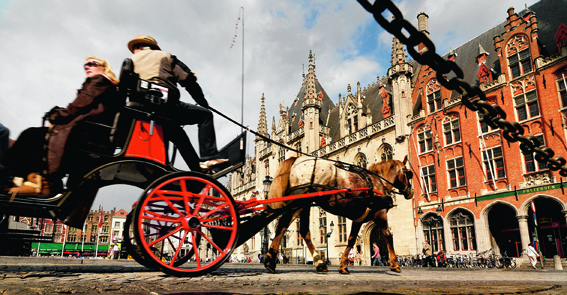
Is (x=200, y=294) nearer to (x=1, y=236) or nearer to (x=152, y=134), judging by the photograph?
(x=152, y=134)

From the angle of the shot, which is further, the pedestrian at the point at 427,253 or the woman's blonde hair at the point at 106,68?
the pedestrian at the point at 427,253

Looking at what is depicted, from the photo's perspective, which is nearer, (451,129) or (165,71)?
(165,71)

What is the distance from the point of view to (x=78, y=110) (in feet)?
11.7

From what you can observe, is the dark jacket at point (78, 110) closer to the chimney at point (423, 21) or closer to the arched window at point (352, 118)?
the arched window at point (352, 118)

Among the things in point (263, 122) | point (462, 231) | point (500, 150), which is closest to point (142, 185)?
point (500, 150)

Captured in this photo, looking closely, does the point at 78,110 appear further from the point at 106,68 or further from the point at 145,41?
the point at 145,41

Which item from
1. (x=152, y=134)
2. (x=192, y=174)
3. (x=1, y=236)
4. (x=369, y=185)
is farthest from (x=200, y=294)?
(x=369, y=185)

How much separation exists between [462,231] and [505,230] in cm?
217

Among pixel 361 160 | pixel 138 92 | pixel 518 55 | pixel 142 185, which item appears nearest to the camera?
pixel 138 92

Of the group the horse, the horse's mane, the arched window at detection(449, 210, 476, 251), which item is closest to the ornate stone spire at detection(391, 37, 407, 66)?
the arched window at detection(449, 210, 476, 251)

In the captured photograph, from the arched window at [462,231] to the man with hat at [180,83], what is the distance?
1956 centimetres

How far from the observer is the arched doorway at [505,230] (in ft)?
63.0

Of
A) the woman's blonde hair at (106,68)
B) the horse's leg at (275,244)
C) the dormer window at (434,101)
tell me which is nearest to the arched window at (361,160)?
the dormer window at (434,101)

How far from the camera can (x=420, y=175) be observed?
22484mm
